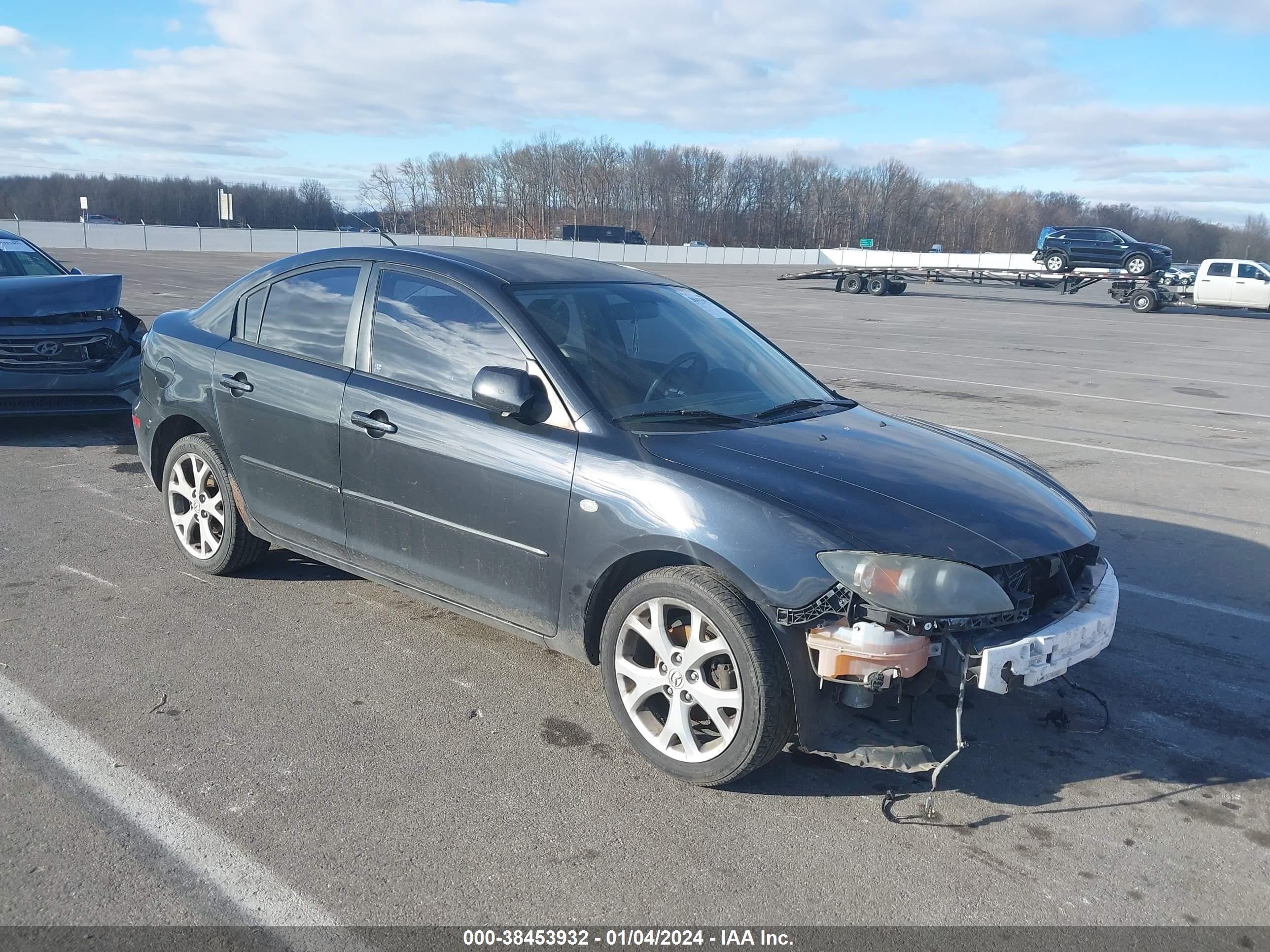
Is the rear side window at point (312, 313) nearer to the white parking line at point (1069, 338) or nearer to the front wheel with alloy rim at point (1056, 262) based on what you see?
the white parking line at point (1069, 338)

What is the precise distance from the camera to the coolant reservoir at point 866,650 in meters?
3.09

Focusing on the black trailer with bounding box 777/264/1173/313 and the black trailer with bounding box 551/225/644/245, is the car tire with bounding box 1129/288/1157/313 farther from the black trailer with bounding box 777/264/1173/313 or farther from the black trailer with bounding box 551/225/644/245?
the black trailer with bounding box 551/225/644/245

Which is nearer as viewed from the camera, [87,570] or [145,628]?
[145,628]

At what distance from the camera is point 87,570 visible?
17.3 ft

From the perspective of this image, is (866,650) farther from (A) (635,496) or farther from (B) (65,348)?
(B) (65,348)

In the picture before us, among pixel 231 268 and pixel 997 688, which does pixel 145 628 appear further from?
pixel 231 268

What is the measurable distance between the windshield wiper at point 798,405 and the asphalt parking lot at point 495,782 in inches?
51.4

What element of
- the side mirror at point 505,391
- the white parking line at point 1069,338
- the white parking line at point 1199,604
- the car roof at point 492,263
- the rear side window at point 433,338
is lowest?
the white parking line at point 1199,604

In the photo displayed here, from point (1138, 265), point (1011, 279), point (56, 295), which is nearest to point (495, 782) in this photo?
point (56, 295)

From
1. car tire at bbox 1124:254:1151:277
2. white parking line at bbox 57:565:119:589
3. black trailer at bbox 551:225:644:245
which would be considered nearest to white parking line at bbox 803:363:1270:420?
white parking line at bbox 57:565:119:589

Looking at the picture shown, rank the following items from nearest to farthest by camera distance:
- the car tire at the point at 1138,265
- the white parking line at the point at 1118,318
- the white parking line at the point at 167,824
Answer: the white parking line at the point at 167,824
the white parking line at the point at 1118,318
the car tire at the point at 1138,265

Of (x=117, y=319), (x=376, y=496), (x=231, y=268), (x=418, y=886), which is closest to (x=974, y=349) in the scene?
(x=117, y=319)

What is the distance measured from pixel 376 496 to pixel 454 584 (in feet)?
1.76

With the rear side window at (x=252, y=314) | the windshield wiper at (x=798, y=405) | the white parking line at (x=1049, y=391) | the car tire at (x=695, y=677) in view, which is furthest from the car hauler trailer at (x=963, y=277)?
the car tire at (x=695, y=677)
